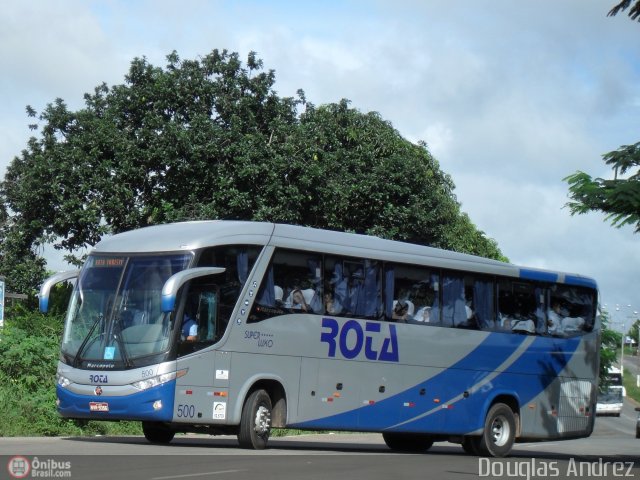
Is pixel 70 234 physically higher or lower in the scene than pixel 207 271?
higher

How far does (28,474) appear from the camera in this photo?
1160 centimetres

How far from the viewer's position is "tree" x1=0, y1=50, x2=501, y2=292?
35500mm

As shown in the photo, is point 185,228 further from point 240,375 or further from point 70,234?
point 70,234

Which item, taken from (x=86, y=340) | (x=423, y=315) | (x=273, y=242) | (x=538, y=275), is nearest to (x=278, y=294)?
(x=273, y=242)

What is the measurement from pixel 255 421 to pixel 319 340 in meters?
1.89

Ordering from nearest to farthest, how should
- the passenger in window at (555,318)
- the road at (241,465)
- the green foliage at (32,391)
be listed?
the road at (241,465) → the green foliage at (32,391) → the passenger in window at (555,318)

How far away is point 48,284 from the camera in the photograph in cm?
1803

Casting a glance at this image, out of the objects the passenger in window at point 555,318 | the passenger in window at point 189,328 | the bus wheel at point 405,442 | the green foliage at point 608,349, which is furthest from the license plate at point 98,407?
the green foliage at point 608,349

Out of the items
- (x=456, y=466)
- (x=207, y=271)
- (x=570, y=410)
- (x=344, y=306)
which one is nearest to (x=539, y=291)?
(x=570, y=410)

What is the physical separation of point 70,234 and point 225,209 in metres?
5.42

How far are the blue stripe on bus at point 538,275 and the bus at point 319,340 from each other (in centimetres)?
4

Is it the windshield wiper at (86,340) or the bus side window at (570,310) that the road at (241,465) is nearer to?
the windshield wiper at (86,340)

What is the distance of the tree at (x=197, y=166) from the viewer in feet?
116

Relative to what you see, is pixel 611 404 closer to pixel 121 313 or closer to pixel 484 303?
pixel 484 303
